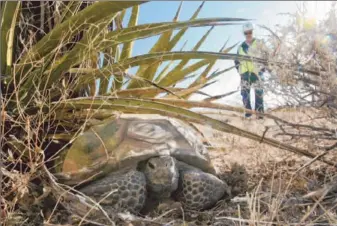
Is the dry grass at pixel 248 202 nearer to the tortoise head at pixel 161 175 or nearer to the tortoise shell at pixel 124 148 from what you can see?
the tortoise head at pixel 161 175

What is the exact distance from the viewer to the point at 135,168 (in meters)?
2.22

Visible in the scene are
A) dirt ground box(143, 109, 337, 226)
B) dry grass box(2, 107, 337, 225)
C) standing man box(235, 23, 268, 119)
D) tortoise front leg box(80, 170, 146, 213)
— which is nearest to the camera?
dry grass box(2, 107, 337, 225)

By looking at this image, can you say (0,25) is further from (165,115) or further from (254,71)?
(254,71)

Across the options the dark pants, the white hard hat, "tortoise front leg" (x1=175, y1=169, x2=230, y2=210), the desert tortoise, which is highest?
the white hard hat

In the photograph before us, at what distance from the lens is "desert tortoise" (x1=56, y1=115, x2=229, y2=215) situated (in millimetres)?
2076

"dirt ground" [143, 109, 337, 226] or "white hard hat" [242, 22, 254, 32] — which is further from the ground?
"white hard hat" [242, 22, 254, 32]

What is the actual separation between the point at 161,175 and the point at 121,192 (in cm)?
19

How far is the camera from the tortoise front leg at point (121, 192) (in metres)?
2.03

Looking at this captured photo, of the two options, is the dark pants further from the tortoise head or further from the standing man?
the tortoise head

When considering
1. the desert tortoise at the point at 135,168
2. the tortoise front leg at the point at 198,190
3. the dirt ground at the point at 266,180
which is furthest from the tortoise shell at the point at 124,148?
the dirt ground at the point at 266,180

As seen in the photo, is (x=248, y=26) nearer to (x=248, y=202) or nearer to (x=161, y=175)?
(x=161, y=175)

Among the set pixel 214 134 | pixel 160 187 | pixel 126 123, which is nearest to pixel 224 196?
pixel 160 187

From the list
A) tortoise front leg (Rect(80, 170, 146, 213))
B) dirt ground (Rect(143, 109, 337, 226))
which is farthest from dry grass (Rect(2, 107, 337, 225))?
tortoise front leg (Rect(80, 170, 146, 213))

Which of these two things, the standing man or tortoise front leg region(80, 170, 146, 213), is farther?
the standing man
